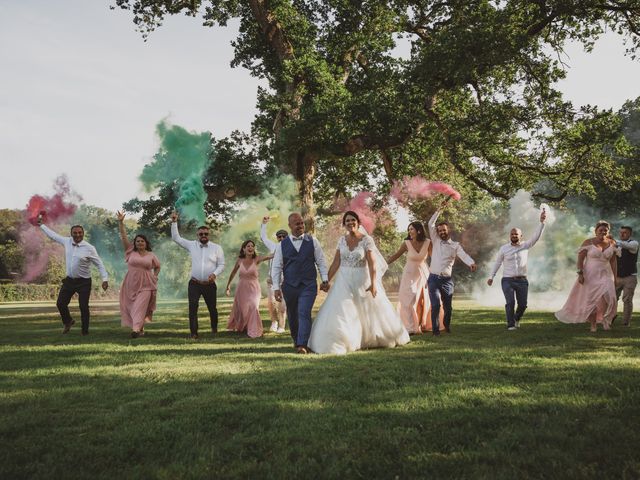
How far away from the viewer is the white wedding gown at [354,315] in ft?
29.9

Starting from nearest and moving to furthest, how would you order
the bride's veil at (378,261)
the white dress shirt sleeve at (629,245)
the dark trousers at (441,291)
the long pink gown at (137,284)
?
the bride's veil at (378,261) < the dark trousers at (441,291) < the long pink gown at (137,284) < the white dress shirt sleeve at (629,245)

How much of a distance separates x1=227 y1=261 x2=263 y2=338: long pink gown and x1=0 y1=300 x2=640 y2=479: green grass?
4.70m

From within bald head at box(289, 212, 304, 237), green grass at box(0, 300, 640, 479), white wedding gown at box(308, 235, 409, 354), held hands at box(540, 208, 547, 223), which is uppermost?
held hands at box(540, 208, 547, 223)

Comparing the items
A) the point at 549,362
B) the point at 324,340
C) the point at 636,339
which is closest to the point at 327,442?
the point at 549,362

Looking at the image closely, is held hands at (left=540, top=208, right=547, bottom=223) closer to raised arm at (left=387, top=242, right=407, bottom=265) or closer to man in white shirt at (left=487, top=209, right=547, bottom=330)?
man in white shirt at (left=487, top=209, right=547, bottom=330)

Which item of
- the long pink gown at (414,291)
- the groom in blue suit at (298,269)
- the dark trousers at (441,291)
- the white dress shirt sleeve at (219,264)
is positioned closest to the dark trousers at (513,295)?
the dark trousers at (441,291)

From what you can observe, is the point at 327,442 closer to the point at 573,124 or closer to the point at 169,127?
the point at 169,127

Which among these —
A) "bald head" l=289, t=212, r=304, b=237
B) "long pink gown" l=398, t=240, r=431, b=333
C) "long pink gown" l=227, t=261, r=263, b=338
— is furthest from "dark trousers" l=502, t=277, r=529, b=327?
"long pink gown" l=227, t=261, r=263, b=338

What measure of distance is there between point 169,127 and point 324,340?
12.8 meters

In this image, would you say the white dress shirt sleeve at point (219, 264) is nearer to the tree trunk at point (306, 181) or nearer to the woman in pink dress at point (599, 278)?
the woman in pink dress at point (599, 278)

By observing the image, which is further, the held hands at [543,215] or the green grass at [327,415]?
the held hands at [543,215]

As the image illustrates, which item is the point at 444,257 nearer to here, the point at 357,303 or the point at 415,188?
the point at 357,303

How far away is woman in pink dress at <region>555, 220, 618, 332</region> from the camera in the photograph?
11984 mm

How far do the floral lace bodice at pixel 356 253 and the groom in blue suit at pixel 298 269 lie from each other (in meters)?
0.38
